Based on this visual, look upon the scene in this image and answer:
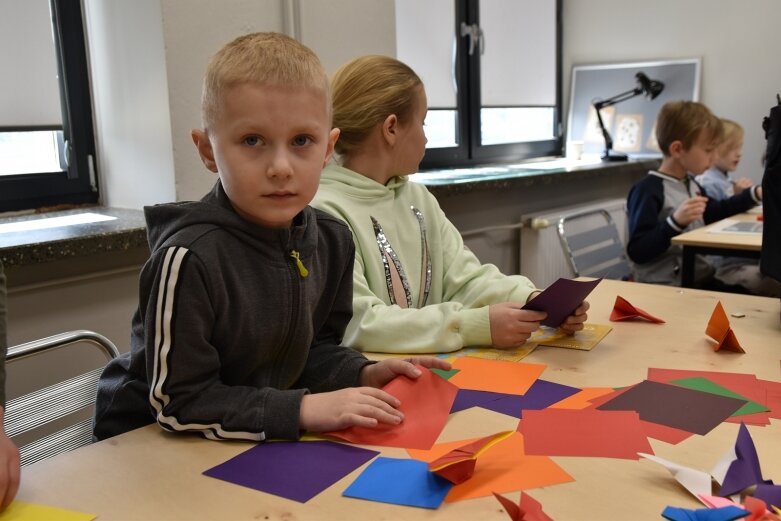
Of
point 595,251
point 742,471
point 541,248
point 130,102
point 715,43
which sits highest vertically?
point 715,43

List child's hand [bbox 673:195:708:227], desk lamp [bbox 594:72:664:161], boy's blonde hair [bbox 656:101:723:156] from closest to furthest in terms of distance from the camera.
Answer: child's hand [bbox 673:195:708:227] → boy's blonde hair [bbox 656:101:723:156] → desk lamp [bbox 594:72:664:161]

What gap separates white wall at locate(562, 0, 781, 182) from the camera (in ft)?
11.9

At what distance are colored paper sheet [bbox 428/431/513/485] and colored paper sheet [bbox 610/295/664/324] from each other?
0.70 meters

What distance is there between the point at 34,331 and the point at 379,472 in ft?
4.01

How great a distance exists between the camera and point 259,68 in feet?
2.79

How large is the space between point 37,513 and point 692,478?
2.14 feet

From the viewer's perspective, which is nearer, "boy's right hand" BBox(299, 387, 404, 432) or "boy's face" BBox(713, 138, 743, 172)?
"boy's right hand" BBox(299, 387, 404, 432)

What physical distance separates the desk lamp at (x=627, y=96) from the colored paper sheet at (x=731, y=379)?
3001mm

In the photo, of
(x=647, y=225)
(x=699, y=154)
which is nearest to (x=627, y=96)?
(x=699, y=154)

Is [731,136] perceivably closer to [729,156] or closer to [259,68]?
[729,156]

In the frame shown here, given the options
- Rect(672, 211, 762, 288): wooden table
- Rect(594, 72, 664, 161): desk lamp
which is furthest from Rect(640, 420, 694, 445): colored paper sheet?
Rect(594, 72, 664, 161): desk lamp

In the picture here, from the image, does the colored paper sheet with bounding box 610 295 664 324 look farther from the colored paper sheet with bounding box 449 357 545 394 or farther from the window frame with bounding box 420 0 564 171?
the window frame with bounding box 420 0 564 171

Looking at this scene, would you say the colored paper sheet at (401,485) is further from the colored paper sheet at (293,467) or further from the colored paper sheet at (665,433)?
the colored paper sheet at (665,433)

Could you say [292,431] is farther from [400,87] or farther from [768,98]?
[768,98]
